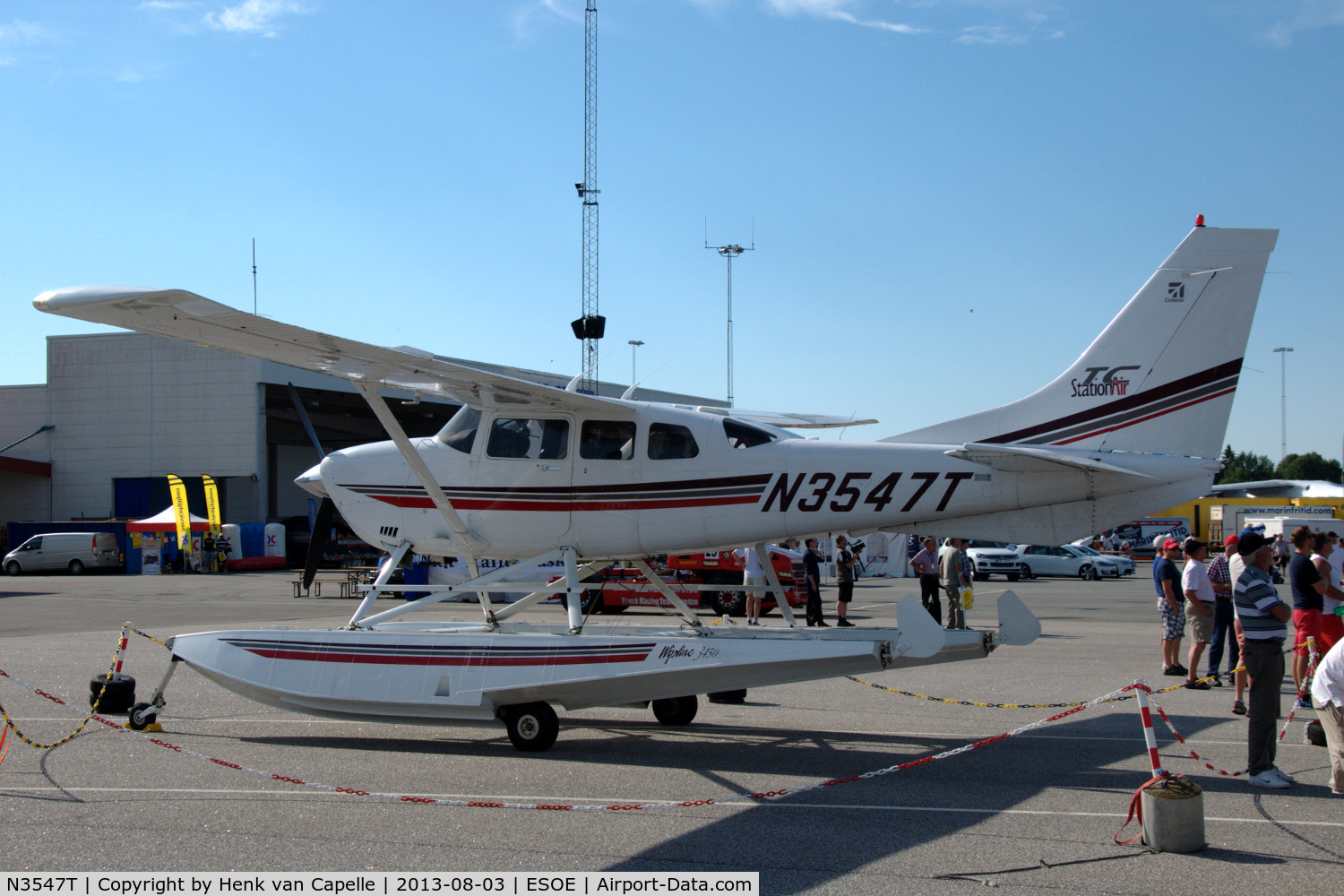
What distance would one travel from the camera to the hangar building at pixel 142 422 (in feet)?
156

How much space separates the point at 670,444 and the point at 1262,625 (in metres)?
4.95

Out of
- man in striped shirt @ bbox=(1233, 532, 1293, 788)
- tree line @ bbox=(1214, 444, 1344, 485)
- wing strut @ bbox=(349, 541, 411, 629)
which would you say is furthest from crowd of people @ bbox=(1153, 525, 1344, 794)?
tree line @ bbox=(1214, 444, 1344, 485)

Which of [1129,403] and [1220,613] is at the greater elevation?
[1129,403]

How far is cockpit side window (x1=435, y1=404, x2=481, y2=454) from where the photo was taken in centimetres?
981

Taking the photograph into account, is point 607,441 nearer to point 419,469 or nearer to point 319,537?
point 419,469

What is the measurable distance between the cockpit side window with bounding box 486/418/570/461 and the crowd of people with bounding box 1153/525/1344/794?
19.0 ft

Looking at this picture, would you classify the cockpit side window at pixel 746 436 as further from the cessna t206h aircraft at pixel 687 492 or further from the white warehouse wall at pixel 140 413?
the white warehouse wall at pixel 140 413

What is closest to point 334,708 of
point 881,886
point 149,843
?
point 149,843

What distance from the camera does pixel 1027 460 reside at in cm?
830

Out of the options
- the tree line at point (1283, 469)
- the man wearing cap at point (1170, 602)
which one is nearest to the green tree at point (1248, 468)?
the tree line at point (1283, 469)

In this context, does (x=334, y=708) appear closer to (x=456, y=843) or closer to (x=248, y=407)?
(x=456, y=843)

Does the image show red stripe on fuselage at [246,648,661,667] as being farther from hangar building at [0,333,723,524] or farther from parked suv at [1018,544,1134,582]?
hangar building at [0,333,723,524]

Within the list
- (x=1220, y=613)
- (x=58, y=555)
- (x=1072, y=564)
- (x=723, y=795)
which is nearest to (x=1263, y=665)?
(x=723, y=795)

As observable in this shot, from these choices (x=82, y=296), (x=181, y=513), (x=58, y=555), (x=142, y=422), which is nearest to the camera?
(x=82, y=296)
